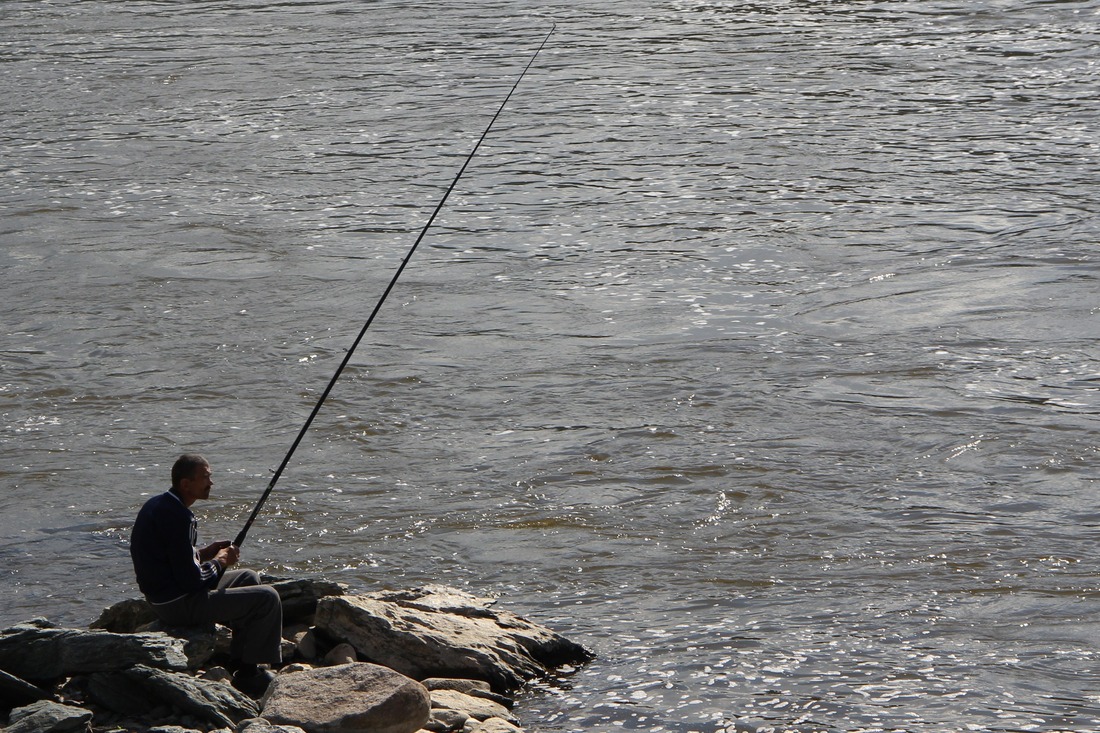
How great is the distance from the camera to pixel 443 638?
18.7 ft

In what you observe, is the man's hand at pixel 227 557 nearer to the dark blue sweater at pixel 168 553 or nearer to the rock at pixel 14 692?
the dark blue sweater at pixel 168 553

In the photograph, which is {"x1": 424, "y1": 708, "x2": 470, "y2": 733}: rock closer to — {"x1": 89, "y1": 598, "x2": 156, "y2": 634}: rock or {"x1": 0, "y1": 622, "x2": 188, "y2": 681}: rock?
{"x1": 0, "y1": 622, "x2": 188, "y2": 681}: rock

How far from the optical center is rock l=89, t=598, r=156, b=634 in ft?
18.0

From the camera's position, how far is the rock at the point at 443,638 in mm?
5562

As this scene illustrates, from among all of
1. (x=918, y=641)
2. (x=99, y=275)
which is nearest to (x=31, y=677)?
(x=918, y=641)

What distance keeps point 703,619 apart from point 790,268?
465 centimetres

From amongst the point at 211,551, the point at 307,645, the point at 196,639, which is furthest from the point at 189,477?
the point at 307,645

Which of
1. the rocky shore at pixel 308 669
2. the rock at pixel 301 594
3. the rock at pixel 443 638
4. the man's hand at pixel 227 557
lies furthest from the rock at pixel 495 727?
the man's hand at pixel 227 557

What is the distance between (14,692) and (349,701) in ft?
3.35

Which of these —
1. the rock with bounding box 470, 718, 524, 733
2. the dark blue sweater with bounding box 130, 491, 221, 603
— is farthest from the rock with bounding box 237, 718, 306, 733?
the rock with bounding box 470, 718, 524, 733

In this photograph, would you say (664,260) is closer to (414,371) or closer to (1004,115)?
(414,371)

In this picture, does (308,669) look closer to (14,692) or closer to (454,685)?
(454,685)

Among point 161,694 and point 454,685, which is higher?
point 161,694

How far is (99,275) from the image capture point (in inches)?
436
